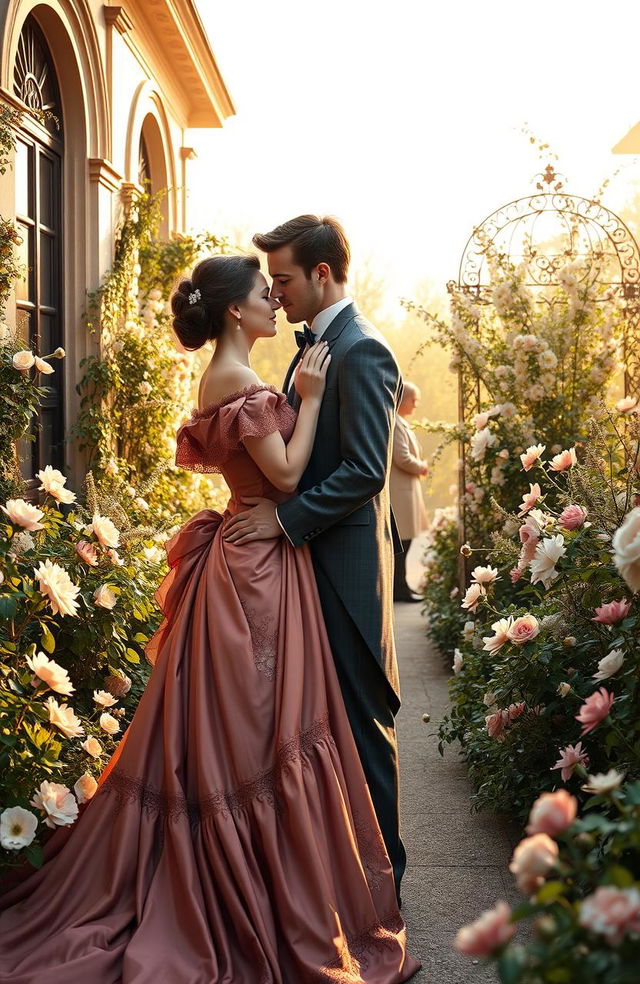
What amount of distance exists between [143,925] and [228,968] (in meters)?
0.24

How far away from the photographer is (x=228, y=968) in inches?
97.5

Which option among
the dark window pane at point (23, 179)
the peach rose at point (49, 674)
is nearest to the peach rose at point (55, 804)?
the peach rose at point (49, 674)

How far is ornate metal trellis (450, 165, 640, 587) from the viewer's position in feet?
21.9

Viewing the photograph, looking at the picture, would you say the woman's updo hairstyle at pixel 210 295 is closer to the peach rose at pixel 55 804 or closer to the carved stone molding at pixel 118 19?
the peach rose at pixel 55 804

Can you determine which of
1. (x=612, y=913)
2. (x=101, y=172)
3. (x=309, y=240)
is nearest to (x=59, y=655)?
(x=309, y=240)

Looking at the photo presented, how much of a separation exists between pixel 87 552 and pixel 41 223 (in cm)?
330

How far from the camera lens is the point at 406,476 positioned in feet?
30.7

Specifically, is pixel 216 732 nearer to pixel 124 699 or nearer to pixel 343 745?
pixel 343 745

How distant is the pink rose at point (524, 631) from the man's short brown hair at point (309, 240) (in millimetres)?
1322

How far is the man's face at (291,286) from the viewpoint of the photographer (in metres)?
3.02

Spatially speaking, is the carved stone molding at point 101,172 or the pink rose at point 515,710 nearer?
the pink rose at point 515,710

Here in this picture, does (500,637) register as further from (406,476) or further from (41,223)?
(406,476)

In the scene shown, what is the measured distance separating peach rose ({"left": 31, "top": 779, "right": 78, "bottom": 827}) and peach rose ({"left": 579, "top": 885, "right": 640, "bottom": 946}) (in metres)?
1.88

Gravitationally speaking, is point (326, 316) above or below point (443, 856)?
above
